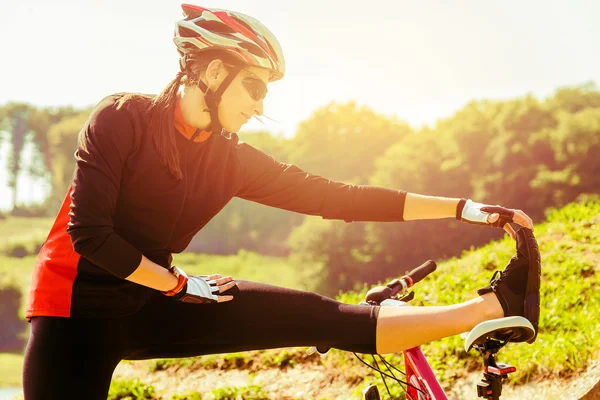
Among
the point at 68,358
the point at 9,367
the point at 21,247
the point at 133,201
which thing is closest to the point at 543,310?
the point at 133,201

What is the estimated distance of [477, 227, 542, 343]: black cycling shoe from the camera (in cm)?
253

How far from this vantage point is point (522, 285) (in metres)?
2.57

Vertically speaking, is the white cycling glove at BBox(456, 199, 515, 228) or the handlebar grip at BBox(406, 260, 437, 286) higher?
the white cycling glove at BBox(456, 199, 515, 228)

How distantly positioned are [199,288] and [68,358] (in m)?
0.64

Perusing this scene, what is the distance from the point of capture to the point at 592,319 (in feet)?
16.5

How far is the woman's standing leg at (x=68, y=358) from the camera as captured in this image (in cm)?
270

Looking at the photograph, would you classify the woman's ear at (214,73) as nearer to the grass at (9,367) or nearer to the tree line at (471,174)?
the tree line at (471,174)

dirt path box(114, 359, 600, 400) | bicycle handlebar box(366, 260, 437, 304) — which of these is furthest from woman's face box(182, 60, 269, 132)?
dirt path box(114, 359, 600, 400)

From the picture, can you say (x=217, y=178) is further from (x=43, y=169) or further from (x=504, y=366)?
(x=43, y=169)

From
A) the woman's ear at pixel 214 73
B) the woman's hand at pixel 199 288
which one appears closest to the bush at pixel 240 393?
the woman's hand at pixel 199 288

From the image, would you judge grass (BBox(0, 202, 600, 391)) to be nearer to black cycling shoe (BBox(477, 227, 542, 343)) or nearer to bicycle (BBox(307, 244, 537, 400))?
bicycle (BBox(307, 244, 537, 400))

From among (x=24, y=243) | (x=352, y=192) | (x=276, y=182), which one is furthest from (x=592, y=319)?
(x=24, y=243)

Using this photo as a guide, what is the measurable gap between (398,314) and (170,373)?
→ 15.3 ft

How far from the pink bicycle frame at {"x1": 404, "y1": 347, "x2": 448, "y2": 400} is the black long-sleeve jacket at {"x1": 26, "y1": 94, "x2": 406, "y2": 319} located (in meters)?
0.86
